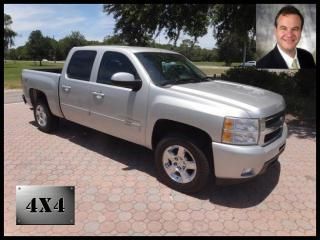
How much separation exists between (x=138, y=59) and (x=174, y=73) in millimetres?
599

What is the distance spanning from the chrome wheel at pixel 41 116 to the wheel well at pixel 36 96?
0.61 ft

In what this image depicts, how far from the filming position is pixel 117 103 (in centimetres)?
495

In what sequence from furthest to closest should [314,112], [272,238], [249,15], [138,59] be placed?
[249,15] → [314,112] → [138,59] → [272,238]

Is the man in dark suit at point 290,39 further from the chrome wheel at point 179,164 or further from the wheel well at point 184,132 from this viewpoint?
the chrome wheel at point 179,164

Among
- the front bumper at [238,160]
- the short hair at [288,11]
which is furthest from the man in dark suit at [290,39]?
the front bumper at [238,160]

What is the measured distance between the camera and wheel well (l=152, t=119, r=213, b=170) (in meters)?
4.15

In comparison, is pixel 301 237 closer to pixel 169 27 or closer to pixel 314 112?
pixel 314 112

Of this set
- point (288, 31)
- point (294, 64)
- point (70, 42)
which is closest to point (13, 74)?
point (288, 31)

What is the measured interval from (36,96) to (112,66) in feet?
8.58

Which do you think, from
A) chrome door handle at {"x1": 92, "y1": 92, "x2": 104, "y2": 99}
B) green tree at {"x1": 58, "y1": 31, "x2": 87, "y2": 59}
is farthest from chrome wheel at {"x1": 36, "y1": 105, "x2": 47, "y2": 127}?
green tree at {"x1": 58, "y1": 31, "x2": 87, "y2": 59}

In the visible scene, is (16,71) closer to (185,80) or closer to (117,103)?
(117,103)

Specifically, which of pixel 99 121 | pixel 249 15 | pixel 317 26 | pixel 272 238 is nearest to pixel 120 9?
pixel 249 15

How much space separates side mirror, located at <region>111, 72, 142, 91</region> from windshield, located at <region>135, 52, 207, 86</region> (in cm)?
23

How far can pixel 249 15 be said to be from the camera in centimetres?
1316
